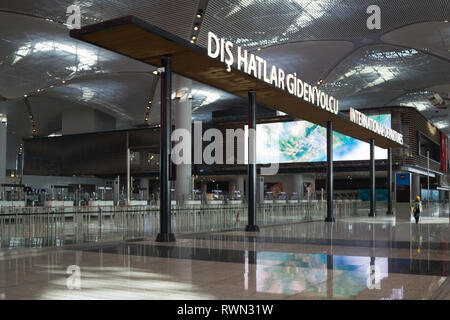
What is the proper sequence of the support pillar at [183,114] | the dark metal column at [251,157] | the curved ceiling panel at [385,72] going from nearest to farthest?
1. the dark metal column at [251,157]
2. the support pillar at [183,114]
3. the curved ceiling panel at [385,72]

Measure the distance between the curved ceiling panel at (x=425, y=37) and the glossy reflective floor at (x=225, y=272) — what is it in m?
23.3

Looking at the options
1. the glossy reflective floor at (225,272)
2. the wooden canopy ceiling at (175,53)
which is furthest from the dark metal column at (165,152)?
the glossy reflective floor at (225,272)

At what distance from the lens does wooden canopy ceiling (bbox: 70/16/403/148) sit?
1070cm

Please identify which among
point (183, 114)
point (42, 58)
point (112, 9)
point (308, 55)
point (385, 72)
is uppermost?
point (385, 72)

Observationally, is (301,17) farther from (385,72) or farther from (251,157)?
(385,72)

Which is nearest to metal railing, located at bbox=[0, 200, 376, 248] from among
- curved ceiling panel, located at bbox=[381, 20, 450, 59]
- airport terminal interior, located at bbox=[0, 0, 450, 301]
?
airport terminal interior, located at bbox=[0, 0, 450, 301]

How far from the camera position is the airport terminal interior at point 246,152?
6812mm

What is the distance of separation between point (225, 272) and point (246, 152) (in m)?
15.2

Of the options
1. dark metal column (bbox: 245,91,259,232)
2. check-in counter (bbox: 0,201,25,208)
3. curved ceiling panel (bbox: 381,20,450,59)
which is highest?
curved ceiling panel (bbox: 381,20,450,59)

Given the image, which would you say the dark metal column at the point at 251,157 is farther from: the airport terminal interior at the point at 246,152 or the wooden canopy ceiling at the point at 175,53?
the wooden canopy ceiling at the point at 175,53

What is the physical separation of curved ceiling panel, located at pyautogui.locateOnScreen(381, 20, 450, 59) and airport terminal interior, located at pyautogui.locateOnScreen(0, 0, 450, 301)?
196 mm

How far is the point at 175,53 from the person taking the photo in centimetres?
1261

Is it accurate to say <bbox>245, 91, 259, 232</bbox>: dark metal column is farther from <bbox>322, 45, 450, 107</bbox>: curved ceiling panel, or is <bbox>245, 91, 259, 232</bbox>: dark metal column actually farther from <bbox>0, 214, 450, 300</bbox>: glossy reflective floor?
<bbox>322, 45, 450, 107</bbox>: curved ceiling panel

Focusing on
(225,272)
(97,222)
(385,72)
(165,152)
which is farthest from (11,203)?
(385,72)
